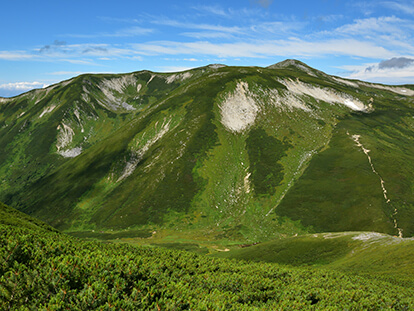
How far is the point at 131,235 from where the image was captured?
128 metres

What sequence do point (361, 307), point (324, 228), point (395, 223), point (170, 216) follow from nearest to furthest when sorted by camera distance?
point (361, 307) < point (395, 223) < point (324, 228) < point (170, 216)

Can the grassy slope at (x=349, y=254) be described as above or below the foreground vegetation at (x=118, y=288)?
below

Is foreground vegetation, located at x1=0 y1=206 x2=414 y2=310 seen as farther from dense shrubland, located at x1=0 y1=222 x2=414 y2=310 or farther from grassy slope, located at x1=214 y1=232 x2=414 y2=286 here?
grassy slope, located at x1=214 y1=232 x2=414 y2=286

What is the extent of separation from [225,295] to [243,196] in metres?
118

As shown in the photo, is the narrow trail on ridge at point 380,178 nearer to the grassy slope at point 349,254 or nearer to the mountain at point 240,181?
the mountain at point 240,181

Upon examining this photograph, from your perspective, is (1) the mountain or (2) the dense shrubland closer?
(2) the dense shrubland

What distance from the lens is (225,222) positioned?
130 metres

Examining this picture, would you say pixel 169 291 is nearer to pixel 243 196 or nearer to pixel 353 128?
pixel 243 196

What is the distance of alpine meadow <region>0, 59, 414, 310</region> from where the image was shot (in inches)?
896

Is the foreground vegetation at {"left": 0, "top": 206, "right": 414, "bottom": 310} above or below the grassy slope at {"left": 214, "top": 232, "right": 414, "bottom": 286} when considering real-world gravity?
above

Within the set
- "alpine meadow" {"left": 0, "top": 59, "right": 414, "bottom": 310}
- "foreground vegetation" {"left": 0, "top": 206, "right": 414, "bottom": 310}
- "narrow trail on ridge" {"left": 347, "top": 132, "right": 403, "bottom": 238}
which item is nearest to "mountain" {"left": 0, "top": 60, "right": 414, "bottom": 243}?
"narrow trail on ridge" {"left": 347, "top": 132, "right": 403, "bottom": 238}

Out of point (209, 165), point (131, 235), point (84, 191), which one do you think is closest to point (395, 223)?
point (209, 165)

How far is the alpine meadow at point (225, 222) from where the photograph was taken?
2275 cm

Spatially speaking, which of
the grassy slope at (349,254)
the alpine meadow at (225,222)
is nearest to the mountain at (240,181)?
the alpine meadow at (225,222)
